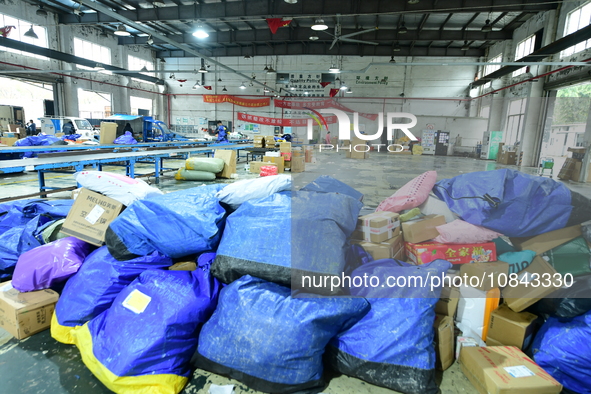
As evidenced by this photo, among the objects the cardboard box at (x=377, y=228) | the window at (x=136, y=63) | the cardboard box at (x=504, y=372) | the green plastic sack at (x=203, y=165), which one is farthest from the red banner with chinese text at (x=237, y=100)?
the cardboard box at (x=504, y=372)

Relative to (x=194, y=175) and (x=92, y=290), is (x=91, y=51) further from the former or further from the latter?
(x=92, y=290)

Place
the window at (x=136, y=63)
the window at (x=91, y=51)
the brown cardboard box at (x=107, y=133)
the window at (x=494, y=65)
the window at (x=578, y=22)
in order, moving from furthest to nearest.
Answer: the window at (x=136, y=63) < the window at (x=494, y=65) < the window at (x=91, y=51) < the window at (x=578, y=22) < the brown cardboard box at (x=107, y=133)

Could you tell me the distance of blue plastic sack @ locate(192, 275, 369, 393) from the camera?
127cm

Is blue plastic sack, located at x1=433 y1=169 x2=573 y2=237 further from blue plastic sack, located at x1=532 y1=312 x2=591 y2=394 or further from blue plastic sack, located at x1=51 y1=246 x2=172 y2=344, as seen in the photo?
blue plastic sack, located at x1=51 y1=246 x2=172 y2=344

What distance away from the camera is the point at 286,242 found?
1.54 metres

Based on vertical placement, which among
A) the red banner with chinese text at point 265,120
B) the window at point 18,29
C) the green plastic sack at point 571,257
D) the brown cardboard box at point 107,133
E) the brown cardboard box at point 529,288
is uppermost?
the window at point 18,29

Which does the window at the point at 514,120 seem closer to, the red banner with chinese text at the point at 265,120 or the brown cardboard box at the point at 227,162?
the red banner with chinese text at the point at 265,120

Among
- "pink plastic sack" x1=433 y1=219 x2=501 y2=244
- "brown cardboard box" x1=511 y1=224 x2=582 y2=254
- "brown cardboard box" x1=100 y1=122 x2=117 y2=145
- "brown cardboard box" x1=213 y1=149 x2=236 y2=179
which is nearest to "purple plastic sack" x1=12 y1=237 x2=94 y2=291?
"pink plastic sack" x1=433 y1=219 x2=501 y2=244

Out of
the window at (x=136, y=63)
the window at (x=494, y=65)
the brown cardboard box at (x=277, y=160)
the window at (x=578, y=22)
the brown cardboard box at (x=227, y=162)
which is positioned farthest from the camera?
the window at (x=136, y=63)

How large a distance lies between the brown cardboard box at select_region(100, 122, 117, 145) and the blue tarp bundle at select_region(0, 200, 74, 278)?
541 cm

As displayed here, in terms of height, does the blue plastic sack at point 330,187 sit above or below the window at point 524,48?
below

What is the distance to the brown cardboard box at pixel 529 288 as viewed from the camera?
1.52m

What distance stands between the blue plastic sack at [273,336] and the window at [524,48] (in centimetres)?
1385

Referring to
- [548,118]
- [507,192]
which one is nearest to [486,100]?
[548,118]
